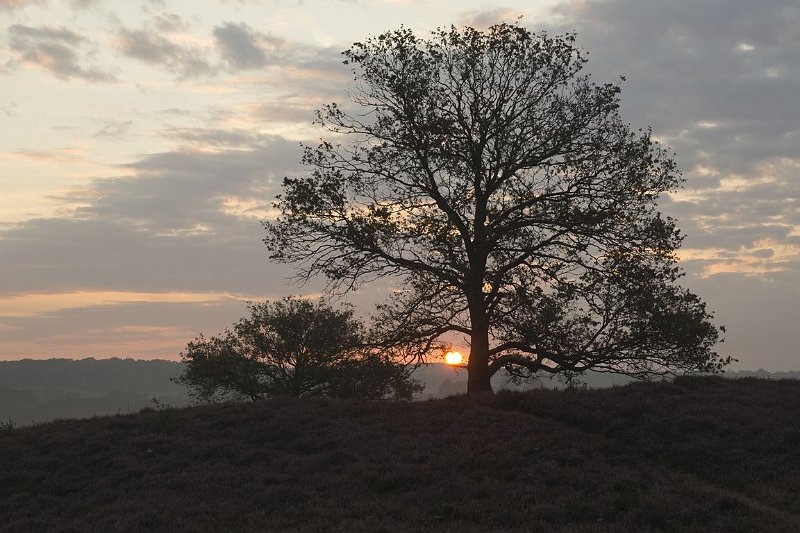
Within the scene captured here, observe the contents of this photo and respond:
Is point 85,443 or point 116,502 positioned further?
point 85,443

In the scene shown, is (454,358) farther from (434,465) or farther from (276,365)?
(276,365)

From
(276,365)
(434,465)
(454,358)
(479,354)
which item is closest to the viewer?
(434,465)

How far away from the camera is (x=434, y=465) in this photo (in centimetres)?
2247

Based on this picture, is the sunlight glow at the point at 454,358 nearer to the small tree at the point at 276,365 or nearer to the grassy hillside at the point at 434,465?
the grassy hillside at the point at 434,465

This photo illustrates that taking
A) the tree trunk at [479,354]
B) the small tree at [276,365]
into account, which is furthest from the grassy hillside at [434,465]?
the small tree at [276,365]

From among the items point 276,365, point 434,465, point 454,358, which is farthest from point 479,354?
point 276,365

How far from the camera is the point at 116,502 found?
21.5m

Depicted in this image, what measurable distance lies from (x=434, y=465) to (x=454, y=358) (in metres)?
11.9

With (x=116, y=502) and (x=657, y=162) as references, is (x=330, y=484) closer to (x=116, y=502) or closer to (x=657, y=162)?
(x=116, y=502)

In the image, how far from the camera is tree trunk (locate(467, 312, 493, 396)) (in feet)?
107

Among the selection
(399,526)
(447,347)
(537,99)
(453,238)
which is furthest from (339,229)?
(399,526)

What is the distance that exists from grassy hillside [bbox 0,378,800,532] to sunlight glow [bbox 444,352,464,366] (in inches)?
146

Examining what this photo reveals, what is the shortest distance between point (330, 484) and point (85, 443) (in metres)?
10.9

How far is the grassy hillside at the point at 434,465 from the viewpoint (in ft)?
61.3
